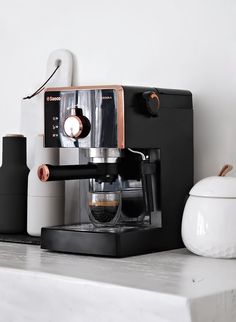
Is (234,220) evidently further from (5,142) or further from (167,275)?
(5,142)

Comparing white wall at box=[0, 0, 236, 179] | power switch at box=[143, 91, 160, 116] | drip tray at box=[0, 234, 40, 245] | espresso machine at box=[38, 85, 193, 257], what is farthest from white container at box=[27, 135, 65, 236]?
power switch at box=[143, 91, 160, 116]

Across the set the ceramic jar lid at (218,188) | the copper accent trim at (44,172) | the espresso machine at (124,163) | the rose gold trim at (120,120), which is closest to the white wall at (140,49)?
the espresso machine at (124,163)

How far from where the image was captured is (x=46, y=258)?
4.39ft

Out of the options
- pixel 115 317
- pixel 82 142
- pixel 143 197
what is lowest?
pixel 115 317

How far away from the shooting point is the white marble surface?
99cm

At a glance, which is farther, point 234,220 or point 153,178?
point 153,178

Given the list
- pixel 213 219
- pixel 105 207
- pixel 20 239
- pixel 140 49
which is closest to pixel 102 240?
Result: pixel 105 207

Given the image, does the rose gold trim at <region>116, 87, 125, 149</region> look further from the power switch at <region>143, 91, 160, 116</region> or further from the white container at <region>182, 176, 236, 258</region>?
the white container at <region>182, 176, 236, 258</region>

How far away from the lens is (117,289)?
104cm

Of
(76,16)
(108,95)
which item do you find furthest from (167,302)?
(76,16)

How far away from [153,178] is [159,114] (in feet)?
0.42

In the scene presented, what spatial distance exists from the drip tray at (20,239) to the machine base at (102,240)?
12cm

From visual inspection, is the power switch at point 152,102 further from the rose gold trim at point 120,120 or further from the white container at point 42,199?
the white container at point 42,199

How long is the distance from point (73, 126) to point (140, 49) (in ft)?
1.26
